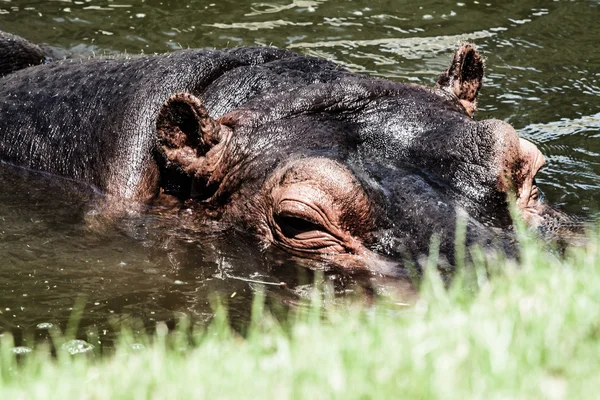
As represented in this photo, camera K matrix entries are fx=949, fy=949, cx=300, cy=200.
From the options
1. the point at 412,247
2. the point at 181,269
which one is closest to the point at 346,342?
the point at 412,247

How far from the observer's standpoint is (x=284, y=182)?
505 centimetres

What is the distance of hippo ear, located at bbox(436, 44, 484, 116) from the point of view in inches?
251

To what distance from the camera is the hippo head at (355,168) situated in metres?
4.92

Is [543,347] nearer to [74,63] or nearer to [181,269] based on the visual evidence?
[181,269]

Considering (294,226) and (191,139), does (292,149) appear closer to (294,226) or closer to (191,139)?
(294,226)

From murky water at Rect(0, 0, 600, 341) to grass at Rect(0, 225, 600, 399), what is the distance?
117 cm

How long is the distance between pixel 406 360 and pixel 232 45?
24.6 feet

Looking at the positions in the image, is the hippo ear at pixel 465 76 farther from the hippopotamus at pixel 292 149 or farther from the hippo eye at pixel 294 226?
the hippo eye at pixel 294 226

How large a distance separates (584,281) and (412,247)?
1.40 metres

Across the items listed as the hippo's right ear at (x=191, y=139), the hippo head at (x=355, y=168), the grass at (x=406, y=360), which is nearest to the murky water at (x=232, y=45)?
the hippo head at (x=355, y=168)

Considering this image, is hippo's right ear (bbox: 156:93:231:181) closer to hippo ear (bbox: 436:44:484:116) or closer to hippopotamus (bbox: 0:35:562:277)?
hippopotamus (bbox: 0:35:562:277)

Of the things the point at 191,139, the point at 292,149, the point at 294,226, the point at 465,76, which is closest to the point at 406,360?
the point at 294,226

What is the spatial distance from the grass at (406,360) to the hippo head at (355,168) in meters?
1.12

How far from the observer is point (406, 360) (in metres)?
2.91
